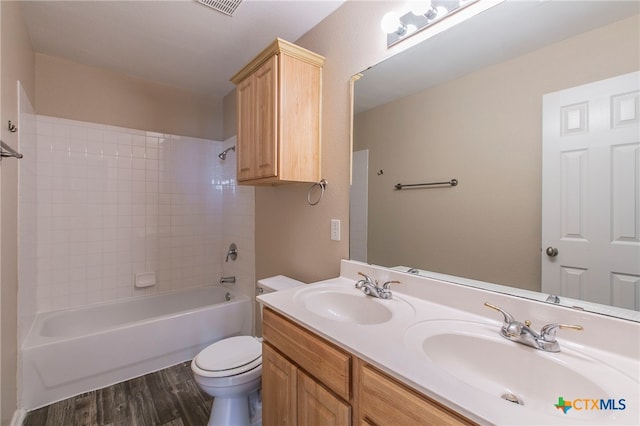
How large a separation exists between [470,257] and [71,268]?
3000 millimetres

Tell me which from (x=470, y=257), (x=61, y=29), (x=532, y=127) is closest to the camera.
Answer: (x=532, y=127)

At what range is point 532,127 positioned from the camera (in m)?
0.98

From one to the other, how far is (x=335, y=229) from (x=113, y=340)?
1.82 m

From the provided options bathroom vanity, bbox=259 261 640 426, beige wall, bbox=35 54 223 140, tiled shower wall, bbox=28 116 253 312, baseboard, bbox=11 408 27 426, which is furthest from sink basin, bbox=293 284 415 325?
beige wall, bbox=35 54 223 140

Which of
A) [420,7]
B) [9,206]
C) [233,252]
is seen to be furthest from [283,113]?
[233,252]

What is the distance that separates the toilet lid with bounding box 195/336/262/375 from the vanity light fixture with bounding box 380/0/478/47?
1.87 metres

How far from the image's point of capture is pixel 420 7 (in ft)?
4.26

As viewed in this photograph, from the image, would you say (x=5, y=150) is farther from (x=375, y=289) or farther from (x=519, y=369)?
(x=519, y=369)

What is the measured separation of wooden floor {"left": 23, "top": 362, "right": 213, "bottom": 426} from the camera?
1.70 meters

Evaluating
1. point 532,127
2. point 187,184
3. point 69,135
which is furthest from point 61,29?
point 532,127

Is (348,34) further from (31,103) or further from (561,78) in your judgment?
(31,103)

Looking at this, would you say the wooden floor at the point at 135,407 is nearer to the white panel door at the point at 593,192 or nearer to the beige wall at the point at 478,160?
the beige wall at the point at 478,160

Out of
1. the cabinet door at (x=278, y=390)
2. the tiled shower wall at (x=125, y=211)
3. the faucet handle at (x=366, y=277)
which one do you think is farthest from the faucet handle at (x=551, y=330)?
the tiled shower wall at (x=125, y=211)

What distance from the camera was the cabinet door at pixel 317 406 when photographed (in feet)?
2.96
